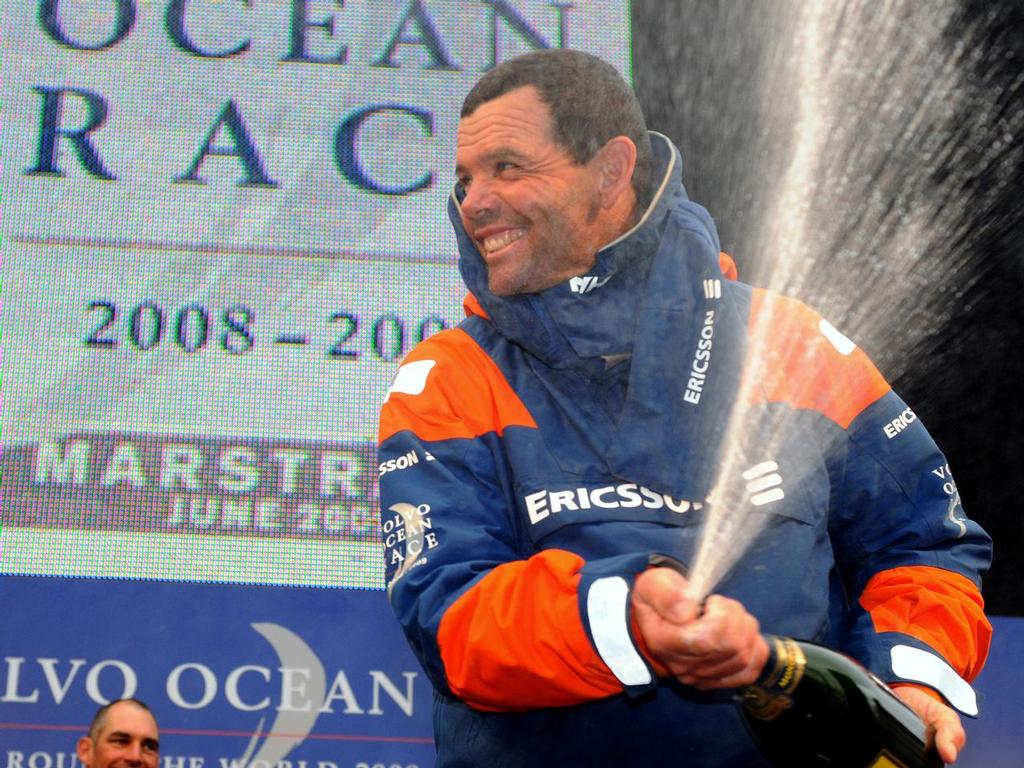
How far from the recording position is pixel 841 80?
14.1ft

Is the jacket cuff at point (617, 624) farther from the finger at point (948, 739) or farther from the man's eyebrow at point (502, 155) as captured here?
the man's eyebrow at point (502, 155)

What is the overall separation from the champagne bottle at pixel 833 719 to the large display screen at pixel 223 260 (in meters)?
2.43

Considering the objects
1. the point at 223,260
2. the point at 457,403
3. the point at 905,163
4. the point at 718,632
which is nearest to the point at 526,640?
the point at 718,632

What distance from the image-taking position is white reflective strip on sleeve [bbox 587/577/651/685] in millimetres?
1295

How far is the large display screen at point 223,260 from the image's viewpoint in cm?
374

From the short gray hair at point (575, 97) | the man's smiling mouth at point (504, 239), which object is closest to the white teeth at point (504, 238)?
the man's smiling mouth at point (504, 239)

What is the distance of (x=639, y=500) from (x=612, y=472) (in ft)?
0.13

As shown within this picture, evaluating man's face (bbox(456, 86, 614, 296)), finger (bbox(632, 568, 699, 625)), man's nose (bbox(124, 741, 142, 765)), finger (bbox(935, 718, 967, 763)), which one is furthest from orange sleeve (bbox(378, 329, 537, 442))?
man's nose (bbox(124, 741, 142, 765))

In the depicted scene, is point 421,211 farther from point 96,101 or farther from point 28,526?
point 28,526

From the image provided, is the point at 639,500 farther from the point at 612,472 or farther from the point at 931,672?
the point at 931,672

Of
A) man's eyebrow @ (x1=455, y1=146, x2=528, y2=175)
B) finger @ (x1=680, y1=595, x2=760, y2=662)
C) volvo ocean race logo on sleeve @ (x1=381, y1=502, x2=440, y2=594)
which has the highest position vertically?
man's eyebrow @ (x1=455, y1=146, x2=528, y2=175)

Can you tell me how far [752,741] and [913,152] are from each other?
10.2ft

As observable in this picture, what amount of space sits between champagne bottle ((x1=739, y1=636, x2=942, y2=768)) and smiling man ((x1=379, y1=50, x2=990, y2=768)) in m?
0.04

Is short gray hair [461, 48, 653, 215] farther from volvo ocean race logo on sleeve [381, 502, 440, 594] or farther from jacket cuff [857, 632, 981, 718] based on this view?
jacket cuff [857, 632, 981, 718]
